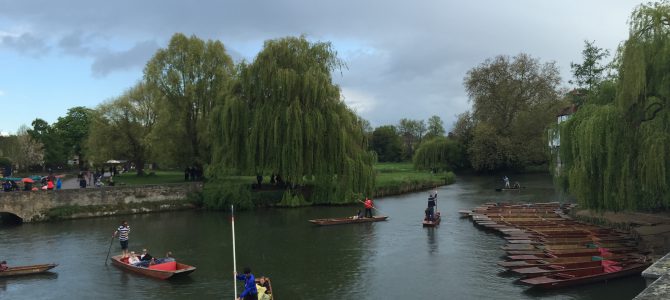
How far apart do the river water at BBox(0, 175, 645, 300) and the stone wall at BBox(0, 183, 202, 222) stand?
1536 millimetres

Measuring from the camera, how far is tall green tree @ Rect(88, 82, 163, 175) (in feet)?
169

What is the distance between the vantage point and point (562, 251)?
19.6 m

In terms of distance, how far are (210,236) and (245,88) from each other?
14.6m

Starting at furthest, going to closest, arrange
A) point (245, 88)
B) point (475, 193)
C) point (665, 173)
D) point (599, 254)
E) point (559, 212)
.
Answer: point (475, 193)
point (245, 88)
point (559, 212)
point (599, 254)
point (665, 173)

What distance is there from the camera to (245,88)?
38.9 meters

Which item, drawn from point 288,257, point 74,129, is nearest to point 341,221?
point 288,257

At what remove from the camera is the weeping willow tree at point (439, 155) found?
257 ft

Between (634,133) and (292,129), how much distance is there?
2268 centimetres

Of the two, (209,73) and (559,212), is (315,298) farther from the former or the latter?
(209,73)

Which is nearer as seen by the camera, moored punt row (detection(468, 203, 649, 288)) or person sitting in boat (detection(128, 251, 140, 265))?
moored punt row (detection(468, 203, 649, 288))

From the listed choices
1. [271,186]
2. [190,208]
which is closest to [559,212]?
[271,186]

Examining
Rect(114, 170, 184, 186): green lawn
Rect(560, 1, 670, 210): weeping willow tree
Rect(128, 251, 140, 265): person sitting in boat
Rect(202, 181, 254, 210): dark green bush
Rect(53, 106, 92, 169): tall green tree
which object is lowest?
Rect(128, 251, 140, 265): person sitting in boat

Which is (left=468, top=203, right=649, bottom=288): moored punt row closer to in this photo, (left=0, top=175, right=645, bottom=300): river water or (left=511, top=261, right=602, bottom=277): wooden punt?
(left=511, top=261, right=602, bottom=277): wooden punt

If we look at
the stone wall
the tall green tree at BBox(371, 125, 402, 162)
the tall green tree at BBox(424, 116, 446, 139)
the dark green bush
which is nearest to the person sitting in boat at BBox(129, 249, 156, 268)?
the dark green bush
